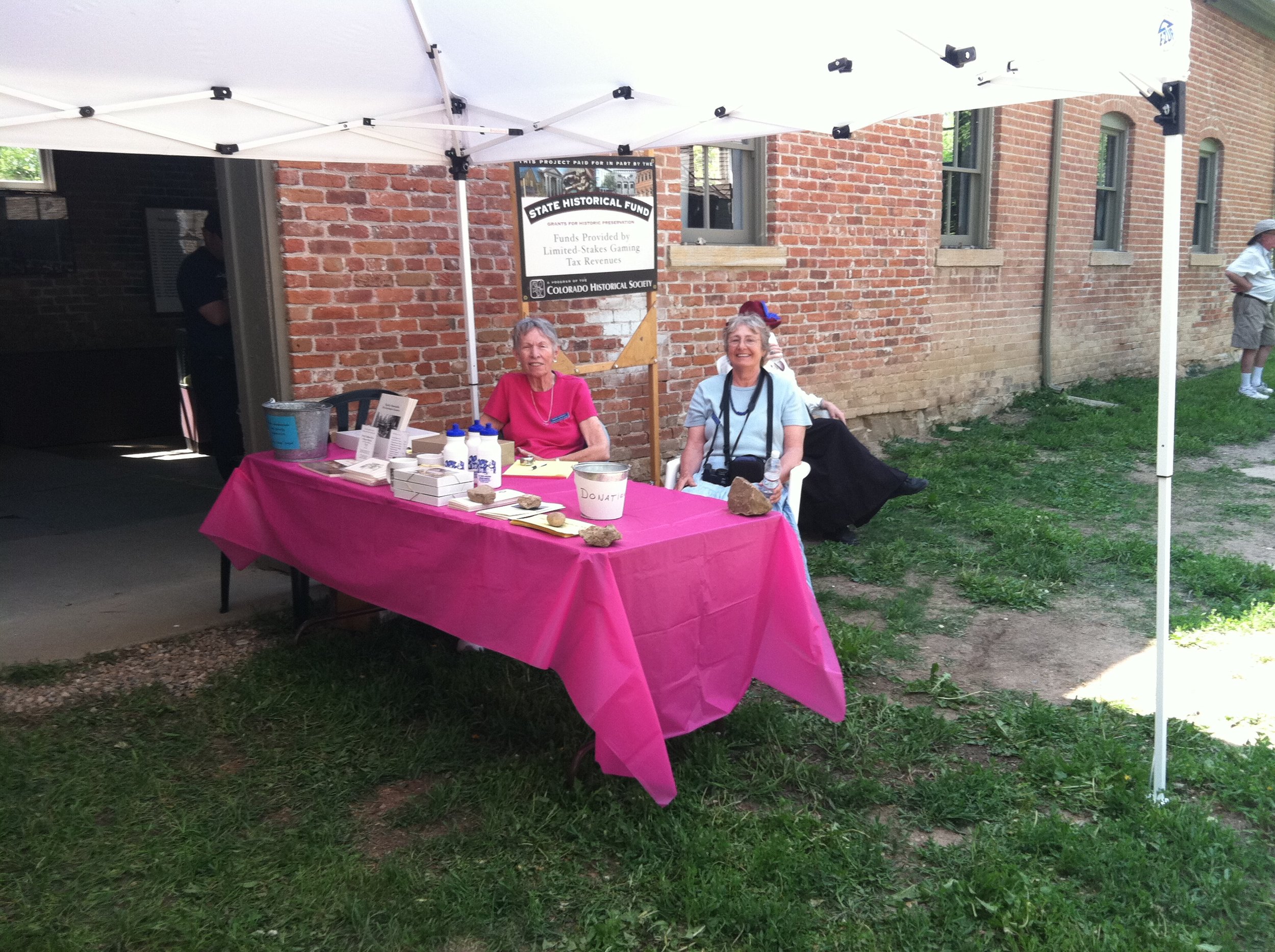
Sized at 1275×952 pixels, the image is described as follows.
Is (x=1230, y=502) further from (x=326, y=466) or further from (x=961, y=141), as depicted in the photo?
(x=326, y=466)

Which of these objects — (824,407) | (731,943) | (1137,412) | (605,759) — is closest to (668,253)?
(824,407)

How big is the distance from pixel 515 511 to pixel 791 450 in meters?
1.76

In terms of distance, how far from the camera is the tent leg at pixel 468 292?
5.11 m

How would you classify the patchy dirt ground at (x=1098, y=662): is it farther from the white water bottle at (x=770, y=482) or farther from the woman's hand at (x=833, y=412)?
the woman's hand at (x=833, y=412)

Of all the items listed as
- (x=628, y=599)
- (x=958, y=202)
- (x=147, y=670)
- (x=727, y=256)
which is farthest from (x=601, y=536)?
(x=958, y=202)

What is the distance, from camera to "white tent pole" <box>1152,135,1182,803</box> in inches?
120

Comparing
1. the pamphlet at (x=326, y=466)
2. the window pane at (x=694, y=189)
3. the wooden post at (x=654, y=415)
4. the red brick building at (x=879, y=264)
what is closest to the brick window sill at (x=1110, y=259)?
the red brick building at (x=879, y=264)

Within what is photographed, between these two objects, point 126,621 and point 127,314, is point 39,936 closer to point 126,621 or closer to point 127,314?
point 126,621

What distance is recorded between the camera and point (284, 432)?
4.38 m

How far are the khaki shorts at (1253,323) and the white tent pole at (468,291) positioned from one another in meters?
9.96

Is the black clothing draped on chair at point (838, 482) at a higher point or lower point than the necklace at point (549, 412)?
lower

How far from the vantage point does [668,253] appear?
704 cm

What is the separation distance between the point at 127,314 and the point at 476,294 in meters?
6.49

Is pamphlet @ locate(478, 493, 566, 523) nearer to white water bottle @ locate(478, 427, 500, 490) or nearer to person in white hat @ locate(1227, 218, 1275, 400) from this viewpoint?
white water bottle @ locate(478, 427, 500, 490)
